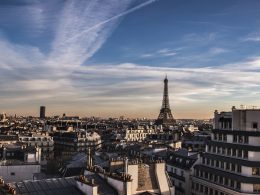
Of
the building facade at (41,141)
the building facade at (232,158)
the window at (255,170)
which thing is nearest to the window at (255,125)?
the building facade at (232,158)

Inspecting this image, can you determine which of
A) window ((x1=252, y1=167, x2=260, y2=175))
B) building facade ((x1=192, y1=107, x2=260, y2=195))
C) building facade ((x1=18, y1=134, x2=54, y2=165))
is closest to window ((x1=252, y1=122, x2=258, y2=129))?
building facade ((x1=192, y1=107, x2=260, y2=195))

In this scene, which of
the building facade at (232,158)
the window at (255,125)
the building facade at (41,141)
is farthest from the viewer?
the building facade at (41,141)

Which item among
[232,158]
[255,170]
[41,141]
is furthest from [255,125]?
[41,141]

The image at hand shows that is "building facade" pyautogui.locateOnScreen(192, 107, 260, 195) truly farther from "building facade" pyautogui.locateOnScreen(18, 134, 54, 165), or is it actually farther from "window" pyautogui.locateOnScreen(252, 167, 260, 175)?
"building facade" pyautogui.locateOnScreen(18, 134, 54, 165)

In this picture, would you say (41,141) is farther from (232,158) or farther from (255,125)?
(255,125)

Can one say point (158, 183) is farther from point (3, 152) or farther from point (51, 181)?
point (3, 152)

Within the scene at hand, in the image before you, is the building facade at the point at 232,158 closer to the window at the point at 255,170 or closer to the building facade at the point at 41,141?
the window at the point at 255,170

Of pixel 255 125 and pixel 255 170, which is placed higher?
pixel 255 125

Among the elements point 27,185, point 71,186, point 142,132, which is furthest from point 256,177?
point 142,132

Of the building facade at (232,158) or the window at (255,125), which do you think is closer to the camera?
the building facade at (232,158)

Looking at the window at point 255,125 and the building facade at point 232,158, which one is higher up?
the window at point 255,125

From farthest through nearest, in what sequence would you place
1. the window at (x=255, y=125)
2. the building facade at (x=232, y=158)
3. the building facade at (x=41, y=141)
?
the building facade at (x=41, y=141), the window at (x=255, y=125), the building facade at (x=232, y=158)
